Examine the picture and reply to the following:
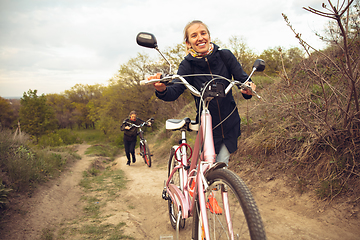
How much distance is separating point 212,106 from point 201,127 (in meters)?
0.44

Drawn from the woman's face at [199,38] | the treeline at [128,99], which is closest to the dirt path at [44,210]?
the woman's face at [199,38]

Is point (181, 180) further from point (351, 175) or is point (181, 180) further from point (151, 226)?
point (351, 175)

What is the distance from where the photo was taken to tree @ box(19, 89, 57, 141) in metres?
30.9

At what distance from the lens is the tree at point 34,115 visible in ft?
102

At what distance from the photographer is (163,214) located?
11.5 ft

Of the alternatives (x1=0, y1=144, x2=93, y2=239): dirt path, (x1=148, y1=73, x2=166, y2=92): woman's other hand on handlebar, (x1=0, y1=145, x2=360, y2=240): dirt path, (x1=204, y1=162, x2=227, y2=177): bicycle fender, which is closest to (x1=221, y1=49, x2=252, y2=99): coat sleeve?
(x1=148, y1=73, x2=166, y2=92): woman's other hand on handlebar

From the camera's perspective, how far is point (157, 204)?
407 cm

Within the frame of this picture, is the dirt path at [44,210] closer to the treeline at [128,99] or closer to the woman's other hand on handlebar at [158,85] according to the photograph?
the woman's other hand on handlebar at [158,85]

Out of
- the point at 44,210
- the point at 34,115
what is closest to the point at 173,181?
the point at 44,210

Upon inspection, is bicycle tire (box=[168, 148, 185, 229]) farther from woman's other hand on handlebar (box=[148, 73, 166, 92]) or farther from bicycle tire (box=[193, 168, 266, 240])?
woman's other hand on handlebar (box=[148, 73, 166, 92])

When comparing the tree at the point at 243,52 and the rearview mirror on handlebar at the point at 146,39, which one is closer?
the rearview mirror on handlebar at the point at 146,39

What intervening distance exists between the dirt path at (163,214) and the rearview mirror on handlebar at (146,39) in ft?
7.60

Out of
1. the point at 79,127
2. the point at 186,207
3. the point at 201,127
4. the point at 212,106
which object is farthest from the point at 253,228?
the point at 79,127

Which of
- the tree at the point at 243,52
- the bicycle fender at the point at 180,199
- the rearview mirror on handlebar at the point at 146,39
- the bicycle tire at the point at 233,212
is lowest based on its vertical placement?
the bicycle fender at the point at 180,199
